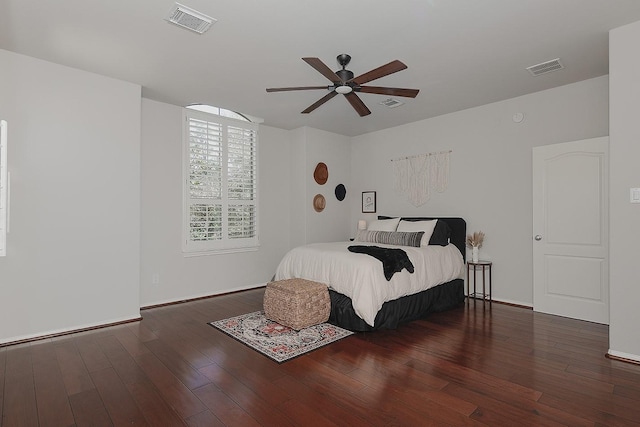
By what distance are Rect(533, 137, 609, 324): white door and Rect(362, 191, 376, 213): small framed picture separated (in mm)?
2678

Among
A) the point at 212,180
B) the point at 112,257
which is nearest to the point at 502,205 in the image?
the point at 212,180

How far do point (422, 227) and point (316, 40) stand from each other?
290cm

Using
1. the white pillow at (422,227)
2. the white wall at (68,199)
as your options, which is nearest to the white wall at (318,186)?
the white pillow at (422,227)

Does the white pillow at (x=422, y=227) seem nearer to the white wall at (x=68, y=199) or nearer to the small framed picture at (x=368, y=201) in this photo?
the small framed picture at (x=368, y=201)

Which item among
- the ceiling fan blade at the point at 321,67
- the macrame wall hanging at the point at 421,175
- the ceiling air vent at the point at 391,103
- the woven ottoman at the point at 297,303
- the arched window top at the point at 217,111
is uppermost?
the arched window top at the point at 217,111

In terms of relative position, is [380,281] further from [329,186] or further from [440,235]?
[329,186]

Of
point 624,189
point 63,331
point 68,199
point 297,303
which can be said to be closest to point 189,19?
point 68,199

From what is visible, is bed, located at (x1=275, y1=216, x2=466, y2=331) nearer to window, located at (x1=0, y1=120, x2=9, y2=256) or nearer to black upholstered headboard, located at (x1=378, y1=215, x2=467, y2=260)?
black upholstered headboard, located at (x1=378, y1=215, x2=467, y2=260)

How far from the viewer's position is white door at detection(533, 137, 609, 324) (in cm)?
379

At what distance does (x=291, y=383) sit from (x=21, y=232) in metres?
3.08

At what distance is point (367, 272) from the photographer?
11.4 ft

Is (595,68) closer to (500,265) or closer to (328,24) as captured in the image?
(500,265)

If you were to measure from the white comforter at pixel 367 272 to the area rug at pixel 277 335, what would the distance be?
42 centimetres

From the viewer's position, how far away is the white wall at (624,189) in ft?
9.21
